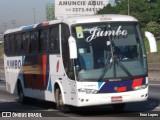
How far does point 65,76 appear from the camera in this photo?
55.5 feet

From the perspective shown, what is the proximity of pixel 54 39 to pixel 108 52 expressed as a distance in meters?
2.38

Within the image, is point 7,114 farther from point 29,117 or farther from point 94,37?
point 94,37

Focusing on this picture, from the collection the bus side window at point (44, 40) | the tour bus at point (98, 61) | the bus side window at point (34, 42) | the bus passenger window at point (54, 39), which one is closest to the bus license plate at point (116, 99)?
the tour bus at point (98, 61)

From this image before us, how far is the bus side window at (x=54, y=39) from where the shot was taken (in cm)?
1775

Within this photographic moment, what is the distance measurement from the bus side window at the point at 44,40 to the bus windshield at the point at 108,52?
2.55 metres

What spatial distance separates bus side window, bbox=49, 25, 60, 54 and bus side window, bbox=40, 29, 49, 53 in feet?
1.41

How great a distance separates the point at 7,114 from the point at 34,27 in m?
4.02

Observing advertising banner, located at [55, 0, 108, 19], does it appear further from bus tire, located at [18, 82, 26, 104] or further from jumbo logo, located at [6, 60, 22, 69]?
bus tire, located at [18, 82, 26, 104]

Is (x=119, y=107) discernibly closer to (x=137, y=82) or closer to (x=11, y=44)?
(x=137, y=82)

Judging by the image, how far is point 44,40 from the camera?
62.7 ft

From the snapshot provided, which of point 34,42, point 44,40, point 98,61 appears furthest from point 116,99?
point 34,42

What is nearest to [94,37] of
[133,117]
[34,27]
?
[133,117]

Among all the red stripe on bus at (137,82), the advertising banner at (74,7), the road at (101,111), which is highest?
the red stripe on bus at (137,82)

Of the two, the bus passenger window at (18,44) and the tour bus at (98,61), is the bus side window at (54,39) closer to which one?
the tour bus at (98,61)
